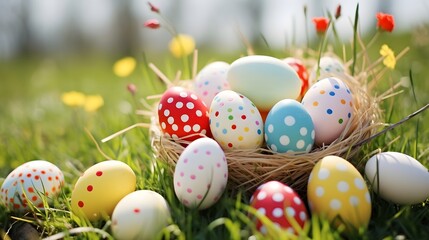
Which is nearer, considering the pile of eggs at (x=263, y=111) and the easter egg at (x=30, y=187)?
the pile of eggs at (x=263, y=111)

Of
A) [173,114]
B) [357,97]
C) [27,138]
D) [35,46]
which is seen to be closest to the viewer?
[173,114]

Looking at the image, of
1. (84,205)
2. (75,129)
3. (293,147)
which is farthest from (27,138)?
(293,147)

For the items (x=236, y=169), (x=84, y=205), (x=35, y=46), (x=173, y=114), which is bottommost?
(x=35, y=46)

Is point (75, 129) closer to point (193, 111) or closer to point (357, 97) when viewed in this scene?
point (193, 111)

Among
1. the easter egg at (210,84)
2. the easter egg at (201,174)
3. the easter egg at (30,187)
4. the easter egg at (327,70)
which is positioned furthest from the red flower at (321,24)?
the easter egg at (30,187)

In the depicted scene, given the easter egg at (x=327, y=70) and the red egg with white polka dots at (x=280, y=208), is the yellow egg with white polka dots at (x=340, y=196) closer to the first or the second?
the red egg with white polka dots at (x=280, y=208)

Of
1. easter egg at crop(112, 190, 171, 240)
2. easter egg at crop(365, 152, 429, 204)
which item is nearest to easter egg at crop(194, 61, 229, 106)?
easter egg at crop(112, 190, 171, 240)
